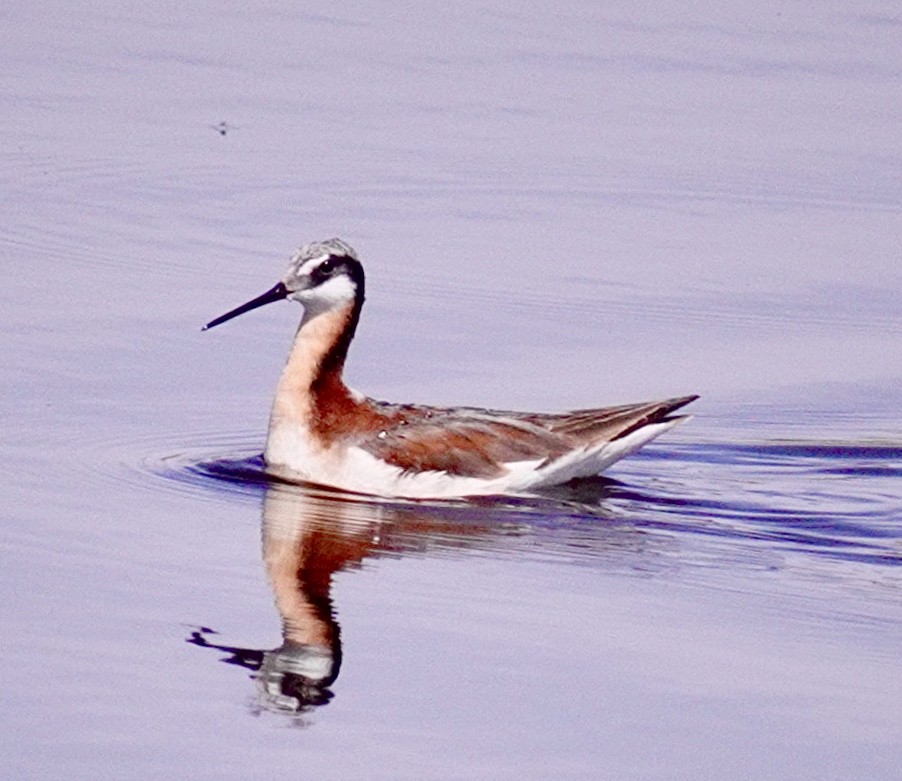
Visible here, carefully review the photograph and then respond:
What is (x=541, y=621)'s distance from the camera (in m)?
10.6

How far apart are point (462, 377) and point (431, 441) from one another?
55.5 inches

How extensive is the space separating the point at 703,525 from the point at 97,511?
10.2 ft

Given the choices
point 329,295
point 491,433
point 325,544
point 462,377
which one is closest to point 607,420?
point 491,433

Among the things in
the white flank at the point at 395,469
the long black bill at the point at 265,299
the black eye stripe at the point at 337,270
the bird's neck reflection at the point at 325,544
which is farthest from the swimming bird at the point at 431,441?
the black eye stripe at the point at 337,270

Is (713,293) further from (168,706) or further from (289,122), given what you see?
(168,706)

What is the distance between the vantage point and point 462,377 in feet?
48.6

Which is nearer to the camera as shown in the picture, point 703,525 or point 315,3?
point 703,525

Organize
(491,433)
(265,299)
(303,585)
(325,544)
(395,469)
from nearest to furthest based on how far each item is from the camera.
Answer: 1. (303,585)
2. (325,544)
3. (395,469)
4. (491,433)
5. (265,299)

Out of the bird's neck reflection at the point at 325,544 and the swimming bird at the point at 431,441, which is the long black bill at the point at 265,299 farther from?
the bird's neck reflection at the point at 325,544

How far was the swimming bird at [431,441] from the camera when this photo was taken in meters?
13.4

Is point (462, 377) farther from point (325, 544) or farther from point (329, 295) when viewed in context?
point (325, 544)

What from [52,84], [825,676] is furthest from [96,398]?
[52,84]

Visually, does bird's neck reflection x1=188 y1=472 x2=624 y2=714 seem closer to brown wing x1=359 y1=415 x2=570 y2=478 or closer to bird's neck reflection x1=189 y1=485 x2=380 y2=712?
bird's neck reflection x1=189 y1=485 x2=380 y2=712

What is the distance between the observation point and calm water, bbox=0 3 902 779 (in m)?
9.38
